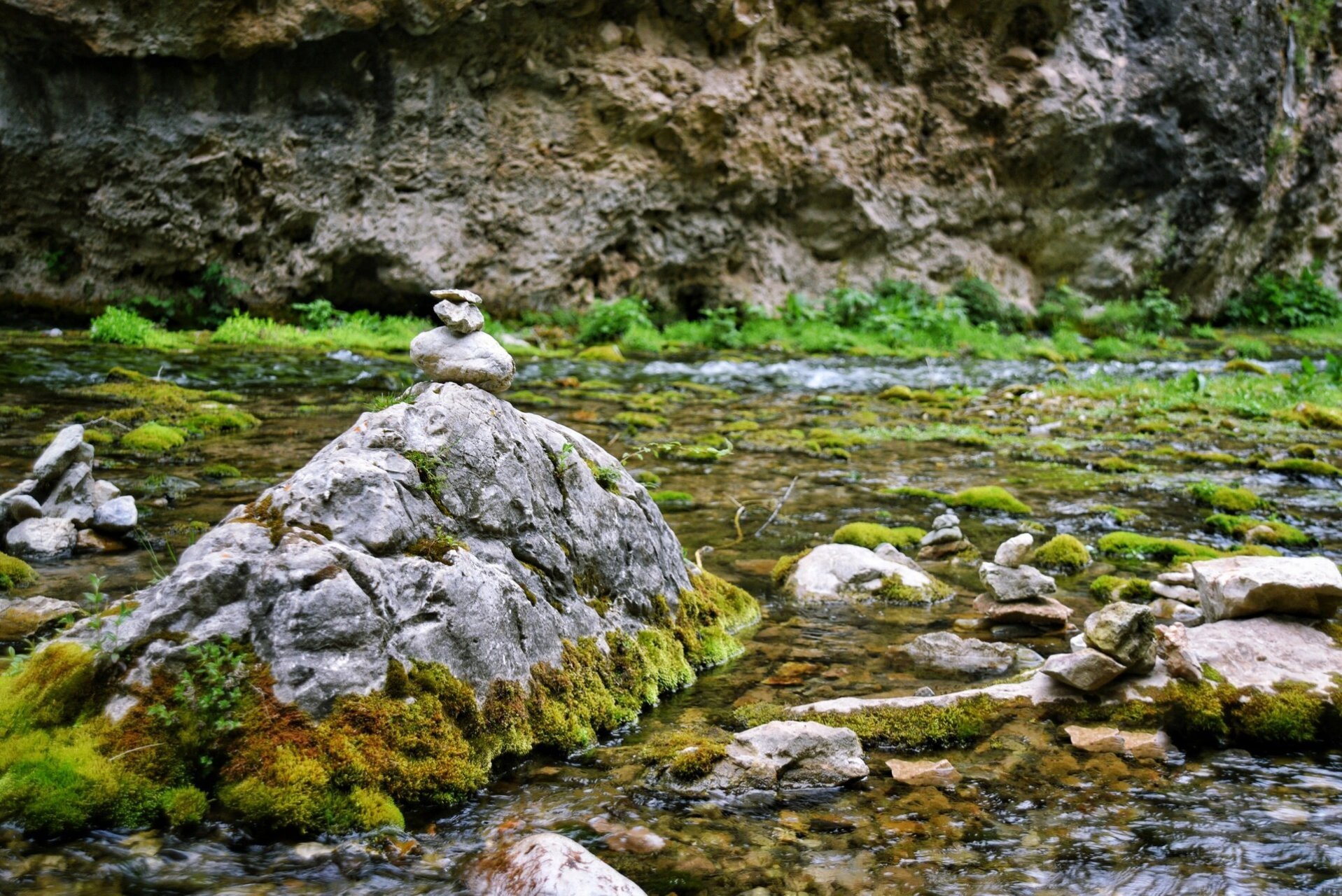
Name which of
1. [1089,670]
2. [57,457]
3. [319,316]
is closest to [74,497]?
[57,457]

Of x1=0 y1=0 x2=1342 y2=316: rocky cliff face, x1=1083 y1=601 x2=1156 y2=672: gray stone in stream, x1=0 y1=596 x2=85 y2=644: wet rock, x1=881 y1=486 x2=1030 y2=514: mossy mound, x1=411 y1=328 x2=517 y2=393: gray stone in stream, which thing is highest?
x1=0 y1=0 x2=1342 y2=316: rocky cliff face

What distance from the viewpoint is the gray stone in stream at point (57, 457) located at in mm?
5961

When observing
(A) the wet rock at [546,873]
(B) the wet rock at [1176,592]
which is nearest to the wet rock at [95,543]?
(A) the wet rock at [546,873]

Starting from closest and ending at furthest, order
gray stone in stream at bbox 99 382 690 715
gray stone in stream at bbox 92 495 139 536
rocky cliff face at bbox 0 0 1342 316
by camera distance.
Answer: gray stone in stream at bbox 99 382 690 715 → gray stone in stream at bbox 92 495 139 536 → rocky cliff face at bbox 0 0 1342 316

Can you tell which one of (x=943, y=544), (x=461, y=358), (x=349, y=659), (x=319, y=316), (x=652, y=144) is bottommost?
(x=943, y=544)

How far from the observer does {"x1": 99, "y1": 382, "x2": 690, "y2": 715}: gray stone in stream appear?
9.43 feet

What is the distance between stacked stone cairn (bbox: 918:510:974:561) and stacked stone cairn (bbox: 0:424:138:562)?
201 inches

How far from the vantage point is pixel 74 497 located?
19.7ft

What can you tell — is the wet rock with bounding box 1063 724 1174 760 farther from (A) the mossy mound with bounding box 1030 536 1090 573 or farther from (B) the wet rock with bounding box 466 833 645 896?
(A) the mossy mound with bounding box 1030 536 1090 573

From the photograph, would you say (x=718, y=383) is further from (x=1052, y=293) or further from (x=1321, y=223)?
(x=1321, y=223)

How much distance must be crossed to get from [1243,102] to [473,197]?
21630mm

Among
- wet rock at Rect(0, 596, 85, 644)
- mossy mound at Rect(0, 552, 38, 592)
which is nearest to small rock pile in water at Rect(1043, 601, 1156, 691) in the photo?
wet rock at Rect(0, 596, 85, 644)

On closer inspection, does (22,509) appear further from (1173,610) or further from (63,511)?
(1173,610)

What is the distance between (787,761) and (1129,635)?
59.4 inches
